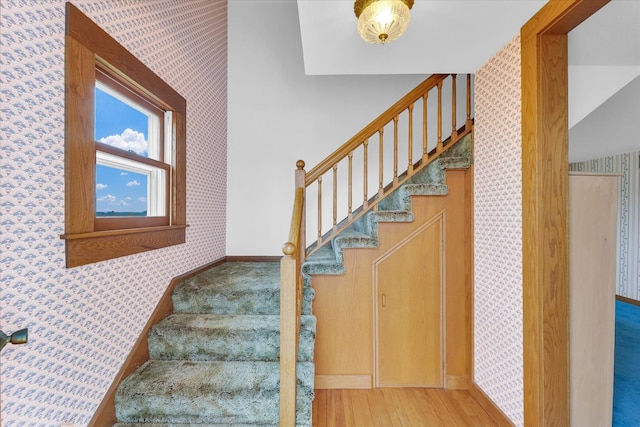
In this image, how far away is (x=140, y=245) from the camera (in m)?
1.79

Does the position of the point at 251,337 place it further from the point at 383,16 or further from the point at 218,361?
the point at 383,16

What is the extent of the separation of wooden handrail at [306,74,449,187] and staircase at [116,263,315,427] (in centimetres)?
95

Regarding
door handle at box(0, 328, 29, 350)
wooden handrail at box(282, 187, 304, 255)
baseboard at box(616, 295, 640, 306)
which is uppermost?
wooden handrail at box(282, 187, 304, 255)

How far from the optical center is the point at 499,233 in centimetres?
191

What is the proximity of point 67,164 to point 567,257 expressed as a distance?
8.59 feet

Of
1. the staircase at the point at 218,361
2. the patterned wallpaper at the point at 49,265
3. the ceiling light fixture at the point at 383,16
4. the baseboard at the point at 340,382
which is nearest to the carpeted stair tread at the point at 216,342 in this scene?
the staircase at the point at 218,361

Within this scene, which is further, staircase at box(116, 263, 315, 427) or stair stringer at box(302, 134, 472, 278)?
stair stringer at box(302, 134, 472, 278)

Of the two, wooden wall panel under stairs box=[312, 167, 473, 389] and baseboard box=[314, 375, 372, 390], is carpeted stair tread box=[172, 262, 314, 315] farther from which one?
baseboard box=[314, 375, 372, 390]

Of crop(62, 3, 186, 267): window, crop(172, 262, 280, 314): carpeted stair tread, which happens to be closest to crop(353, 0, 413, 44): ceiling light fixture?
crop(62, 3, 186, 267): window

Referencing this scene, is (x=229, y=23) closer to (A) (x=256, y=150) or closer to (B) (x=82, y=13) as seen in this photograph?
(A) (x=256, y=150)

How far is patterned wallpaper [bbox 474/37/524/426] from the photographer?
5.72ft

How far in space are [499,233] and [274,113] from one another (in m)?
2.49

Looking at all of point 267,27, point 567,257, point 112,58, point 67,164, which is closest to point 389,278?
point 567,257

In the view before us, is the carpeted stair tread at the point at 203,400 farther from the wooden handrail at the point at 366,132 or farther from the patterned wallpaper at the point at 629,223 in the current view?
the patterned wallpaper at the point at 629,223
